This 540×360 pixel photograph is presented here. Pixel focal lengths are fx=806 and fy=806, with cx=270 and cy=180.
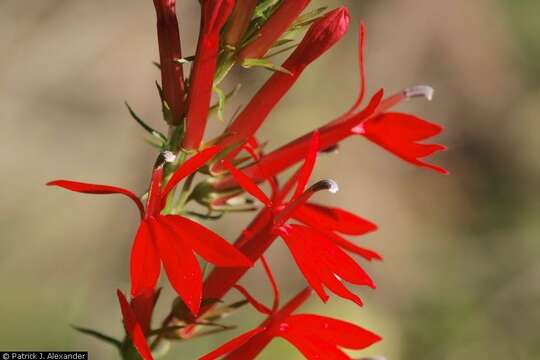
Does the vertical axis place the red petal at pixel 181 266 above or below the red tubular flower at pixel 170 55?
below

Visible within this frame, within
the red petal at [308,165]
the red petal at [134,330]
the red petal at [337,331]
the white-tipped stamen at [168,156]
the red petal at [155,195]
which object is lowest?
the red petal at [134,330]

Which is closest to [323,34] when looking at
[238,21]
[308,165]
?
[238,21]

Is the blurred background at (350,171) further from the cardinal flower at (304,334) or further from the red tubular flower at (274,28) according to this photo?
the red tubular flower at (274,28)

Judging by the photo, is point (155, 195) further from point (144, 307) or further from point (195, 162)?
point (144, 307)

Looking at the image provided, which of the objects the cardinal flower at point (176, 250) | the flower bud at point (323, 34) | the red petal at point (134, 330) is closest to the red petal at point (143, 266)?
the cardinal flower at point (176, 250)

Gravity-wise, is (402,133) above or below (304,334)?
above

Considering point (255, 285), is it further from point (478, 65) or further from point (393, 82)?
point (478, 65)

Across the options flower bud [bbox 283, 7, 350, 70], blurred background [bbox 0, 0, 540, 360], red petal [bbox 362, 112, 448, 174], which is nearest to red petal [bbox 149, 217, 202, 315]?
flower bud [bbox 283, 7, 350, 70]
